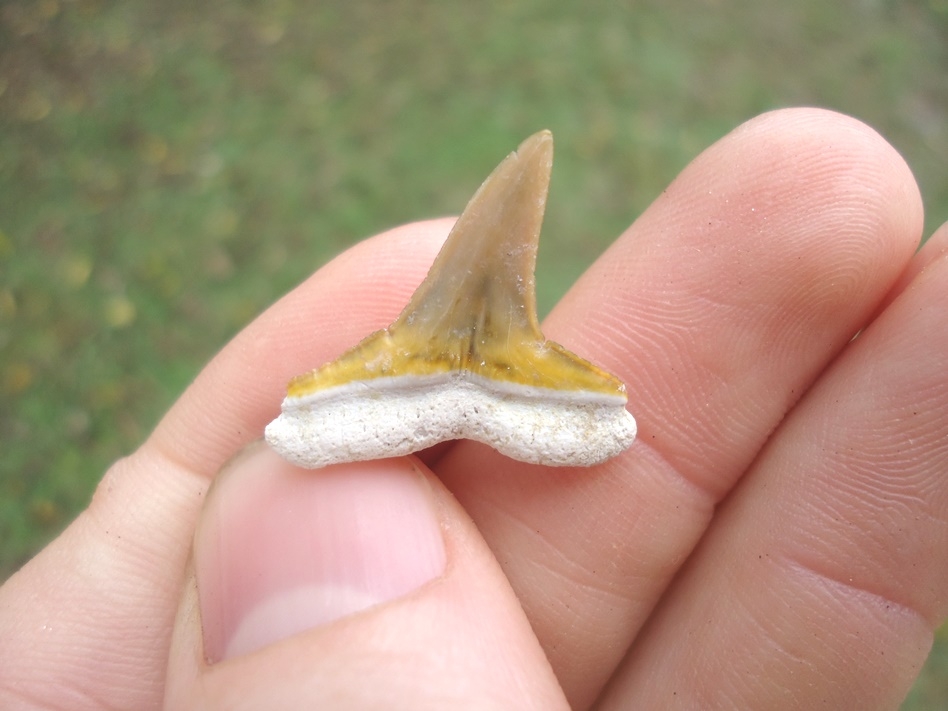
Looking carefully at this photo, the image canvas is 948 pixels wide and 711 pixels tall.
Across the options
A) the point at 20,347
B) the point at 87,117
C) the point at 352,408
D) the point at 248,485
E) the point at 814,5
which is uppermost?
the point at 814,5

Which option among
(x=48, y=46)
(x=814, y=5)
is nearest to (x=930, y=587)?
(x=814, y=5)

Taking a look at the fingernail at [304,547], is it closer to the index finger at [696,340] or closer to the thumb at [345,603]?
the thumb at [345,603]

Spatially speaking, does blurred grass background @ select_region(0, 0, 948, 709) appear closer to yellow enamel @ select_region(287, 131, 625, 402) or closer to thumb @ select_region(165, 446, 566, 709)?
thumb @ select_region(165, 446, 566, 709)

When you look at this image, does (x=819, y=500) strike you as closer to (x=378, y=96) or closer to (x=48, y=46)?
(x=378, y=96)

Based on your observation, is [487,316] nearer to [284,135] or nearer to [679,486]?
[679,486]

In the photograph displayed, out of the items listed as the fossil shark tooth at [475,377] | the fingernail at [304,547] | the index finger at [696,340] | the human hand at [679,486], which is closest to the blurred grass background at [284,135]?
the human hand at [679,486]

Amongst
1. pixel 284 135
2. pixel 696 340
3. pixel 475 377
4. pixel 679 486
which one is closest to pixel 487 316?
pixel 475 377

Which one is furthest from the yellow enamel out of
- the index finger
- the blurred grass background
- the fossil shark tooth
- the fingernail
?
the blurred grass background
